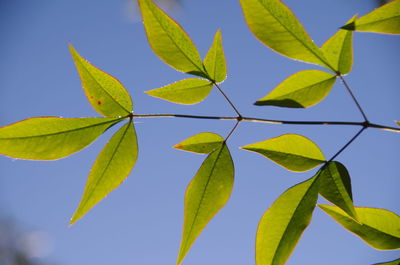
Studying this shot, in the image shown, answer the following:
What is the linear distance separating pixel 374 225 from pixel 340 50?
0.32 m

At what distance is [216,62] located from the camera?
2.46 ft

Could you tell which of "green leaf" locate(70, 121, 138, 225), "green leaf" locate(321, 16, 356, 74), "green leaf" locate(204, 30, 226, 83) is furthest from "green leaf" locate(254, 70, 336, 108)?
"green leaf" locate(70, 121, 138, 225)

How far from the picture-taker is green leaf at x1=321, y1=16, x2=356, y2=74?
697 mm

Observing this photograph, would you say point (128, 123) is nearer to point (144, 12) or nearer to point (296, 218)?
point (144, 12)

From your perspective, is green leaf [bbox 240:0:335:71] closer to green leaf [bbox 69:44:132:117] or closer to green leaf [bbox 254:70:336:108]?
green leaf [bbox 254:70:336:108]

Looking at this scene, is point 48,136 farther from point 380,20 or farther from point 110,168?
point 380,20

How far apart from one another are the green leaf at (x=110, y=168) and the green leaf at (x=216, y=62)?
0.63ft

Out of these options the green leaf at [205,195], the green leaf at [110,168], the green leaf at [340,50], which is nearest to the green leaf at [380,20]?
the green leaf at [340,50]

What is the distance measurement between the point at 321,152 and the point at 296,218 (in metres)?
0.12

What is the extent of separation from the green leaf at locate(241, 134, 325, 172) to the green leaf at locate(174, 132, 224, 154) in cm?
8

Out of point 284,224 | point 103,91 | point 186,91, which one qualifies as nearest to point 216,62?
point 186,91

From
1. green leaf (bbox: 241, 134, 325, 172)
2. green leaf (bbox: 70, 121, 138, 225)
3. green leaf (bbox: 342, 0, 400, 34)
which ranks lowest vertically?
green leaf (bbox: 241, 134, 325, 172)

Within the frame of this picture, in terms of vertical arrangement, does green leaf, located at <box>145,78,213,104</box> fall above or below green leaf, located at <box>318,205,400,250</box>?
above

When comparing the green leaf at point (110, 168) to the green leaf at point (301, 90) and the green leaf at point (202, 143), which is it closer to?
the green leaf at point (202, 143)
